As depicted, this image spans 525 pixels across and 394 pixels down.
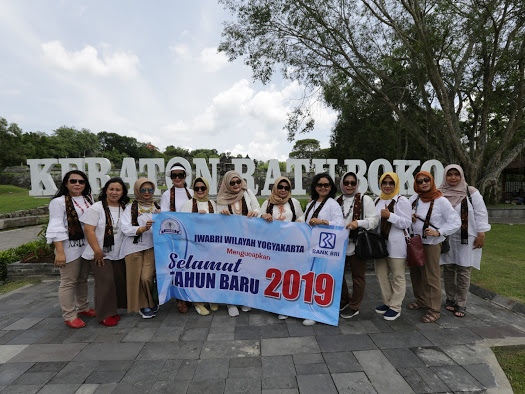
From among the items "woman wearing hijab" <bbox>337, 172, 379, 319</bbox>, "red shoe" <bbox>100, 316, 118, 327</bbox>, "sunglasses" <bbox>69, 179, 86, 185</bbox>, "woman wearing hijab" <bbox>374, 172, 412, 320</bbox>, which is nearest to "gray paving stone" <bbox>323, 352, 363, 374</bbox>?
"woman wearing hijab" <bbox>337, 172, 379, 319</bbox>

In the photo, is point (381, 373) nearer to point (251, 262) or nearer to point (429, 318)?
point (429, 318)

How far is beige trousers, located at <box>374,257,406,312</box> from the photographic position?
331cm

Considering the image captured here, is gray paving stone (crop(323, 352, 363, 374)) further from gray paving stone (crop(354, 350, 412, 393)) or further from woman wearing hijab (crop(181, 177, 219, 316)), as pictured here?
woman wearing hijab (crop(181, 177, 219, 316))

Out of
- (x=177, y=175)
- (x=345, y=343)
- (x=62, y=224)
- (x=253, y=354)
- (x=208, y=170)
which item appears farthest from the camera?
(x=208, y=170)

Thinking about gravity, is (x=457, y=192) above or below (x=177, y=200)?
above

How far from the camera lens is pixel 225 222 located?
11.5ft

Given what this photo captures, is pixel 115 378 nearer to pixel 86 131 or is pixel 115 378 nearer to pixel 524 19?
pixel 524 19

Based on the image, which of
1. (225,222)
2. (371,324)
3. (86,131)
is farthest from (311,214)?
(86,131)

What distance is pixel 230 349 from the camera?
275cm

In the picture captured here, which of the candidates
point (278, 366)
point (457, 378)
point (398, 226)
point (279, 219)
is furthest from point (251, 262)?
point (457, 378)

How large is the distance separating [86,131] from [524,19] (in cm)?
7898

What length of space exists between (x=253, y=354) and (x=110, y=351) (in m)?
1.41

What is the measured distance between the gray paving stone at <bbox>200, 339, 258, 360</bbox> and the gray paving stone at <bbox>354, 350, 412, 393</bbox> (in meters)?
0.98

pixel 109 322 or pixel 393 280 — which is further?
pixel 393 280
